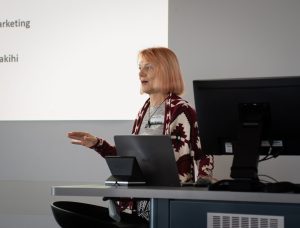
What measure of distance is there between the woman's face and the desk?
1052 millimetres

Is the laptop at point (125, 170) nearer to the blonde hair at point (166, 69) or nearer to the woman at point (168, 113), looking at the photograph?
the woman at point (168, 113)

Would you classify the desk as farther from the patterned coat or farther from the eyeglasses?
the eyeglasses

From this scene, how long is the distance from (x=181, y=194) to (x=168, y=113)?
1.08 metres

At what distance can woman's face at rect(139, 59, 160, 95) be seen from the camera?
3.07m

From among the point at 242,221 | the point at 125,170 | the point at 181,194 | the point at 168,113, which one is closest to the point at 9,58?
the point at 168,113

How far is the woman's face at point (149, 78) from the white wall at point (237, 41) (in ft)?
1.98

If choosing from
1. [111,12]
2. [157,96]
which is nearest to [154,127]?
[157,96]

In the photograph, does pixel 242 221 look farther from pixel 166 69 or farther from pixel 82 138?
pixel 166 69

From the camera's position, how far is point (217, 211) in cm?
198

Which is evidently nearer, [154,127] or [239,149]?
[239,149]

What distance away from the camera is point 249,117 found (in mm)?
2244

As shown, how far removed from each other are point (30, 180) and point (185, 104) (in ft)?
4.64

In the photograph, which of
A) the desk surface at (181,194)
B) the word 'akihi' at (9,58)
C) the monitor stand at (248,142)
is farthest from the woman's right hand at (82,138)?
the word 'akihi' at (9,58)

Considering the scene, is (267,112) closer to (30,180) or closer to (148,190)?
(148,190)
